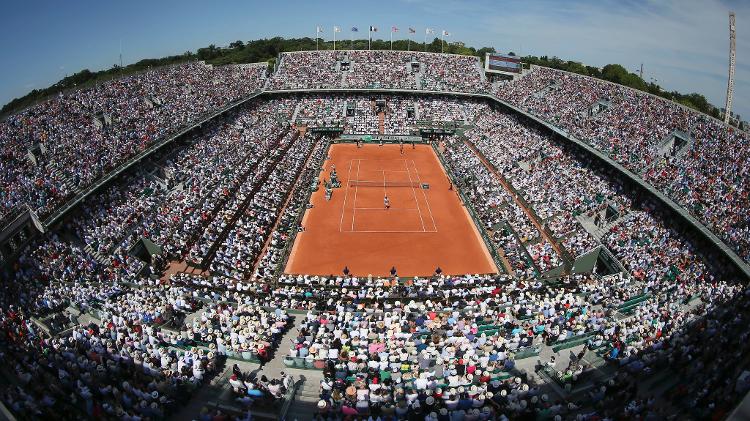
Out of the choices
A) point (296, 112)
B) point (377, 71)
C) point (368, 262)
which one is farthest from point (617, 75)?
point (368, 262)

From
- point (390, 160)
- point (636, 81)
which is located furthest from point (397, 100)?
point (636, 81)

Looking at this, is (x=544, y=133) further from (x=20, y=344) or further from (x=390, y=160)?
(x=20, y=344)

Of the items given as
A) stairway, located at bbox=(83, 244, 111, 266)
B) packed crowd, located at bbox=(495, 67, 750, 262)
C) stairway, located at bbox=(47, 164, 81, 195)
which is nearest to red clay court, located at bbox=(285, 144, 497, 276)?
stairway, located at bbox=(83, 244, 111, 266)

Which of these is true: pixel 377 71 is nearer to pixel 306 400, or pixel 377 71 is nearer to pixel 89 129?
pixel 89 129

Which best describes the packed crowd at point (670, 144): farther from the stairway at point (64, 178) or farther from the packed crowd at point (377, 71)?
the stairway at point (64, 178)

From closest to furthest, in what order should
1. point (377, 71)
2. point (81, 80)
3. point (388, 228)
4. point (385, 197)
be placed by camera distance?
point (388, 228) → point (385, 197) → point (81, 80) → point (377, 71)

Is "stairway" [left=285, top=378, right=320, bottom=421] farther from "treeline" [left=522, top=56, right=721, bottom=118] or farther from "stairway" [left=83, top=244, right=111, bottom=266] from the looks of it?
"treeline" [left=522, top=56, right=721, bottom=118]
